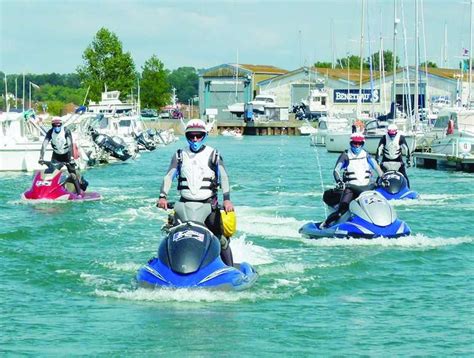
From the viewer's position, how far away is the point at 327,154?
6900 centimetres

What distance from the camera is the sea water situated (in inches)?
525

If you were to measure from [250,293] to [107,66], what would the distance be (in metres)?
106

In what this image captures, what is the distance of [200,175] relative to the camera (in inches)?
632

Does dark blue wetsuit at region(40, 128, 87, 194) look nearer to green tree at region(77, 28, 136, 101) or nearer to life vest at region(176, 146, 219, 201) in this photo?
life vest at region(176, 146, 219, 201)

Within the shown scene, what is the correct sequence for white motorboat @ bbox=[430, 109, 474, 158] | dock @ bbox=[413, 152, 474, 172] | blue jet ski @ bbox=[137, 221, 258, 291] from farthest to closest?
white motorboat @ bbox=[430, 109, 474, 158] < dock @ bbox=[413, 152, 474, 172] < blue jet ski @ bbox=[137, 221, 258, 291]

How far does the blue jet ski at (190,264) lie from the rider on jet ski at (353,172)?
664 cm

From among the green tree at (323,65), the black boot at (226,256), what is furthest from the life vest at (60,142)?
the green tree at (323,65)

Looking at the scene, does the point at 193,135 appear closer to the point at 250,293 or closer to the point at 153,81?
the point at 250,293

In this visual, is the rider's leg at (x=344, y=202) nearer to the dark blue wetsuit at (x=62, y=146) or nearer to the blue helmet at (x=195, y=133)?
the blue helmet at (x=195, y=133)

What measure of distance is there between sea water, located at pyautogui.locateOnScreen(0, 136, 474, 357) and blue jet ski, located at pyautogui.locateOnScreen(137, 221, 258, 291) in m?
0.19

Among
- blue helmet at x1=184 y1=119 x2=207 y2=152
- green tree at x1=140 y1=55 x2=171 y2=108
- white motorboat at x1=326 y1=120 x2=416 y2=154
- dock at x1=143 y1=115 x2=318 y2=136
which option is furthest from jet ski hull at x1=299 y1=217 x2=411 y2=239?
green tree at x1=140 y1=55 x2=171 y2=108

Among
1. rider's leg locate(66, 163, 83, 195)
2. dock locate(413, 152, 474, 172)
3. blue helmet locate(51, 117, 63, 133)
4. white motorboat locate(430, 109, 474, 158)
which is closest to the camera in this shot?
blue helmet locate(51, 117, 63, 133)

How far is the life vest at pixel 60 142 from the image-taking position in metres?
29.9

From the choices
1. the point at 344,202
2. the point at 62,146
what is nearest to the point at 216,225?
the point at 344,202
